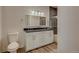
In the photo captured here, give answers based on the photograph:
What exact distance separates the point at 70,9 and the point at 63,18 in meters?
0.14

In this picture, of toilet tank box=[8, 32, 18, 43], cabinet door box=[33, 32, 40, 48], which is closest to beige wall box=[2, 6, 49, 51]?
toilet tank box=[8, 32, 18, 43]

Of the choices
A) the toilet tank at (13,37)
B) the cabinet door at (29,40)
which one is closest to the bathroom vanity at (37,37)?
the cabinet door at (29,40)

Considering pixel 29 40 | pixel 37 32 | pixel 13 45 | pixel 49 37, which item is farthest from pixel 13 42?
pixel 49 37

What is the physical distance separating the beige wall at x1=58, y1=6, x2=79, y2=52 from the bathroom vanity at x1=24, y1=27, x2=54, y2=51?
14 centimetres

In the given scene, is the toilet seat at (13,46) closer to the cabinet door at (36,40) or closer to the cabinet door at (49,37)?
the cabinet door at (36,40)

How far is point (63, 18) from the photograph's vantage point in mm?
1213

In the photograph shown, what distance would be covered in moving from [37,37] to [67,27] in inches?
16.8

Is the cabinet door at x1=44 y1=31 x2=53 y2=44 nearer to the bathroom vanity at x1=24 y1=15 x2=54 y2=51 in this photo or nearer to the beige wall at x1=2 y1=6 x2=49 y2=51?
the bathroom vanity at x1=24 y1=15 x2=54 y2=51

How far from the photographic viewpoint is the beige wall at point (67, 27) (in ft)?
3.86

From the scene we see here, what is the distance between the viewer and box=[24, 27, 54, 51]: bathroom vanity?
1.27 meters

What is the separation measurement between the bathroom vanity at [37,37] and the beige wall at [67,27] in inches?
5.5

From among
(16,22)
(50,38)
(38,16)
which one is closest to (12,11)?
(16,22)
